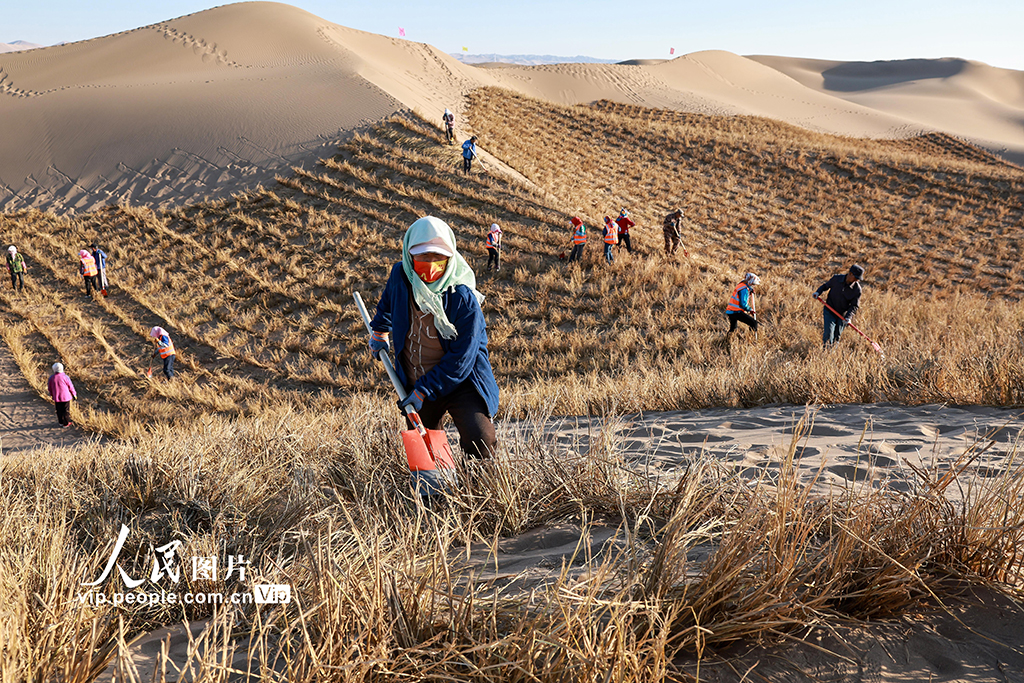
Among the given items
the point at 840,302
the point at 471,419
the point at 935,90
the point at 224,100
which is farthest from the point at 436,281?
the point at 935,90

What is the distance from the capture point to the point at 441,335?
3242 mm

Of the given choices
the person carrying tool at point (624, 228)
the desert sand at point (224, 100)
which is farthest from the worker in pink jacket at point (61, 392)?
the desert sand at point (224, 100)

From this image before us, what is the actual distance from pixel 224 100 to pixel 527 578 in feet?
118

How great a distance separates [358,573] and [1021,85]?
157 m

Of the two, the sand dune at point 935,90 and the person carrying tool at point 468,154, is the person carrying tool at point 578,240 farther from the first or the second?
the sand dune at point 935,90

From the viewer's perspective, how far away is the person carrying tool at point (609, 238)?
1706 centimetres

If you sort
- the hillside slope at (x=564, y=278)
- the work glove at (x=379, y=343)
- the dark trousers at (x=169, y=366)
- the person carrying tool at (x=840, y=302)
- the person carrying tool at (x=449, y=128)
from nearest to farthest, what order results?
the work glove at (x=379, y=343) < the hillside slope at (x=564, y=278) < the person carrying tool at (x=840, y=302) < the dark trousers at (x=169, y=366) < the person carrying tool at (x=449, y=128)

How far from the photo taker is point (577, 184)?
26031 mm

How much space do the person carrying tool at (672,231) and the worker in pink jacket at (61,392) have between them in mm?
15682

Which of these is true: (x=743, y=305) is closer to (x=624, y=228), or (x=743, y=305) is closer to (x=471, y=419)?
(x=624, y=228)

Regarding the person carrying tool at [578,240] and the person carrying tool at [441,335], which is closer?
the person carrying tool at [441,335]

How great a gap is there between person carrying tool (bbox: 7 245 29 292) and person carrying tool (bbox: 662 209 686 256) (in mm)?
19701

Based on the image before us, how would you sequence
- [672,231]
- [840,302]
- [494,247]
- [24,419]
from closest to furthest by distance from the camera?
[840,302]
[24,419]
[494,247]
[672,231]

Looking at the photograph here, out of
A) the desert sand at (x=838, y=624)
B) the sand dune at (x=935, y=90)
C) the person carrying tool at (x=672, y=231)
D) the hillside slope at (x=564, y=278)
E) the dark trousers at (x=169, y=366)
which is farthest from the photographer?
the sand dune at (x=935, y=90)
